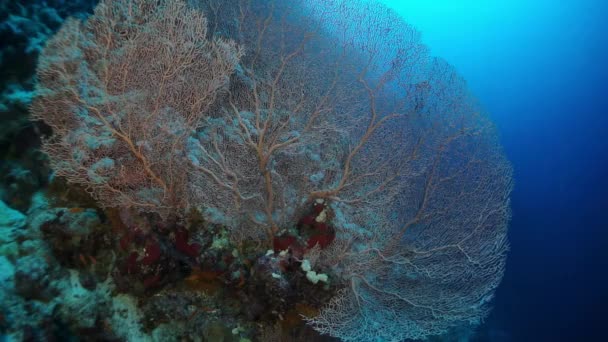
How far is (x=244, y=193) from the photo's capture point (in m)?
3.63

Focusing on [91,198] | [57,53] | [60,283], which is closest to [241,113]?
[57,53]

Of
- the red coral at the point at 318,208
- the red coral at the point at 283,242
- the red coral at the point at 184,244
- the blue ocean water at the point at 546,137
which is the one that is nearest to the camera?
the red coral at the point at 184,244

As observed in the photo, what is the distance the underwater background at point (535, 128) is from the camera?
13.1 ft

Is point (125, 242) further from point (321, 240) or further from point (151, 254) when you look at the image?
point (321, 240)

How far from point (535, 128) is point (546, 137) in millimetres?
1424

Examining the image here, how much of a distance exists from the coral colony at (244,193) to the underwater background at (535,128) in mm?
272

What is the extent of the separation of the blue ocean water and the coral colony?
119 inches

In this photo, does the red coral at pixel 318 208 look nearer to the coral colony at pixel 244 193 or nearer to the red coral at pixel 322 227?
the coral colony at pixel 244 193

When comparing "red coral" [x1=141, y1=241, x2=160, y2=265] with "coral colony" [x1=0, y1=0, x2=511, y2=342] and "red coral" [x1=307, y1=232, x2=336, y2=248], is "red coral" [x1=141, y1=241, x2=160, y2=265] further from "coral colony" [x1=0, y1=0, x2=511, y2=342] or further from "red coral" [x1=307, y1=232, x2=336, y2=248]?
"red coral" [x1=307, y1=232, x2=336, y2=248]

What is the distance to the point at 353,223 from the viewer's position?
372 cm

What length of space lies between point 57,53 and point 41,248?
2131 mm

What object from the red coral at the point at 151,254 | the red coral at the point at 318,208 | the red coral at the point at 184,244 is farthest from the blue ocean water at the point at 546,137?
the red coral at the point at 151,254

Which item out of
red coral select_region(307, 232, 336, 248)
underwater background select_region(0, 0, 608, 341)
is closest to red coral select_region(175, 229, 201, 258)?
red coral select_region(307, 232, 336, 248)

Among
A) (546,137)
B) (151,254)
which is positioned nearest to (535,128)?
(546,137)
